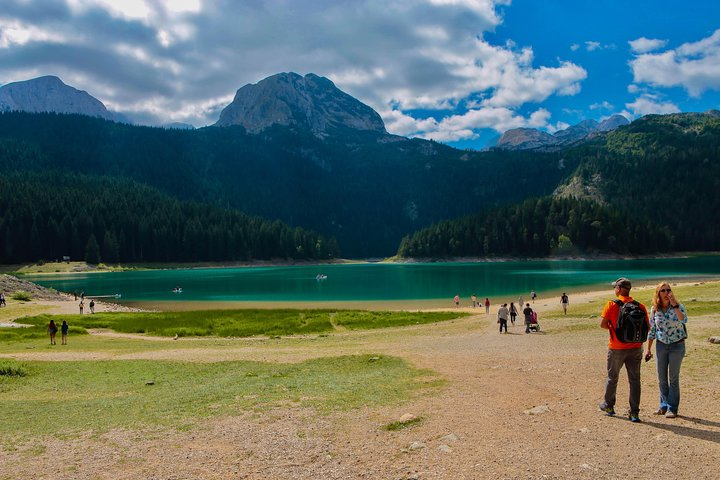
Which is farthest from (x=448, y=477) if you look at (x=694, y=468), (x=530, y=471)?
(x=694, y=468)

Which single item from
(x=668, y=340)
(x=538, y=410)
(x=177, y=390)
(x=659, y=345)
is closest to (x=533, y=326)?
(x=538, y=410)

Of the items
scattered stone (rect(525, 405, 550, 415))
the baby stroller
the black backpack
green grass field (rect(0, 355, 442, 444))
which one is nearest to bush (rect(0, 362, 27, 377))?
green grass field (rect(0, 355, 442, 444))

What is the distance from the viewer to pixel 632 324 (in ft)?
38.0

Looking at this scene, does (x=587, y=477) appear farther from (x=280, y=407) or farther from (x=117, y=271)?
(x=117, y=271)

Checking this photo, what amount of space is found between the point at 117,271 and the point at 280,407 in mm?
194758

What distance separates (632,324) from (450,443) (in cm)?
525

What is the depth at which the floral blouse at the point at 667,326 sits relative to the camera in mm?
11688

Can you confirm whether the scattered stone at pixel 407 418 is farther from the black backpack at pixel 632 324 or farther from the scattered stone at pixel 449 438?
the black backpack at pixel 632 324

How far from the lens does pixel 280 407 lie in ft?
48.0

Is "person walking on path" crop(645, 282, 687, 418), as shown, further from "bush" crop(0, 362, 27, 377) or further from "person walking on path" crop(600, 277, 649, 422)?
"bush" crop(0, 362, 27, 377)

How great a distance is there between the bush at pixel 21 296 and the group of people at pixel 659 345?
285ft

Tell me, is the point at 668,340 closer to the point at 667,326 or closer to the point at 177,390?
the point at 667,326

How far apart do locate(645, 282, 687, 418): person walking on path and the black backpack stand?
51 centimetres

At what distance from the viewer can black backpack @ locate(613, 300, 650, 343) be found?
37.9 ft
